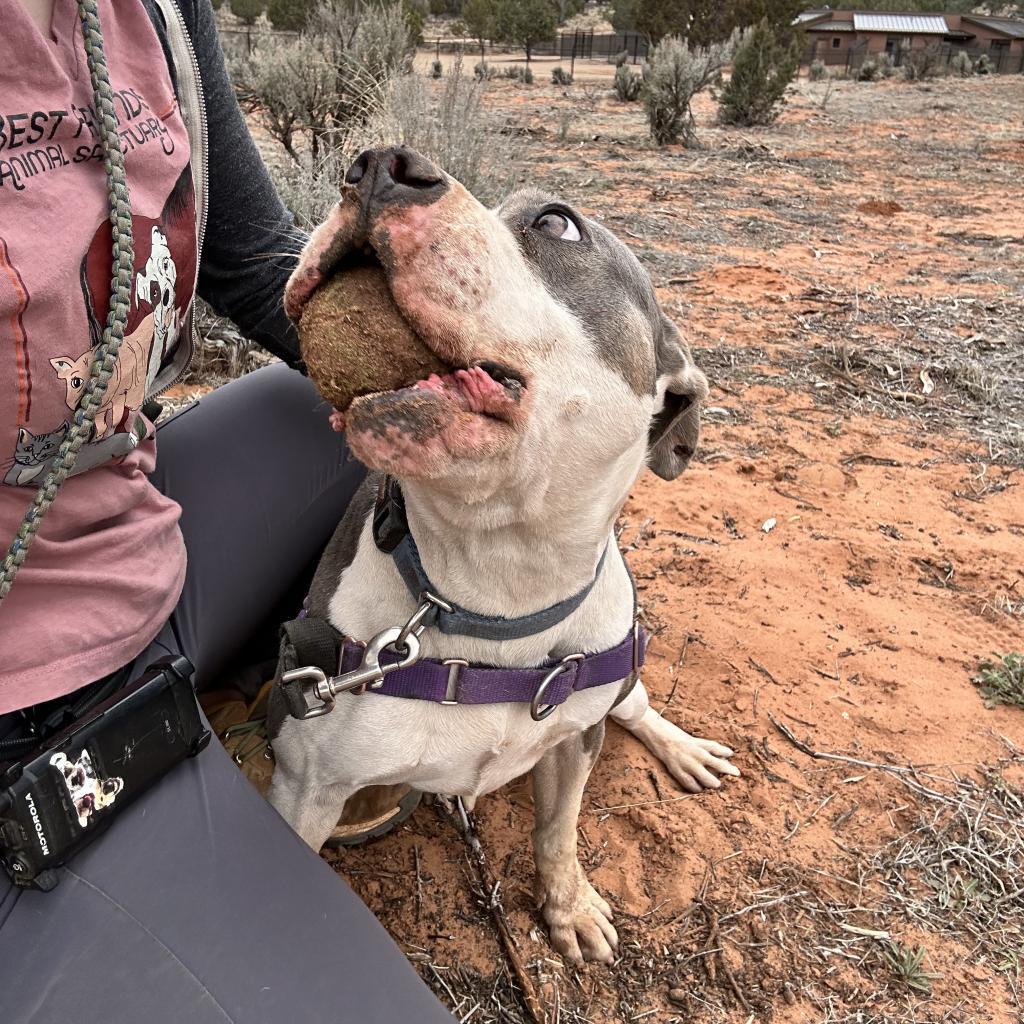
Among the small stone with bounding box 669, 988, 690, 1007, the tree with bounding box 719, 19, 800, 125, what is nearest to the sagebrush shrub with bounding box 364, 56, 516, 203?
the small stone with bounding box 669, 988, 690, 1007

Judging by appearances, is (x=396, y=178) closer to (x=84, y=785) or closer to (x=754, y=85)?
(x=84, y=785)

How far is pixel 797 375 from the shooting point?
5.06 m

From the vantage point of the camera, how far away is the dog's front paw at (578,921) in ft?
6.86

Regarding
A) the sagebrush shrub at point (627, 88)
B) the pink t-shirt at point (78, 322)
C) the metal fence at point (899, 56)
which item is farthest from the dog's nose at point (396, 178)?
the metal fence at point (899, 56)

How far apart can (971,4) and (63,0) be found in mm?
65080

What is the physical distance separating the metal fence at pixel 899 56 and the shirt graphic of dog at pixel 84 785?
107 feet

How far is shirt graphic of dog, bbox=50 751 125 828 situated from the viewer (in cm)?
138

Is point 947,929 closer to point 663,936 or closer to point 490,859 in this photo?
point 663,936

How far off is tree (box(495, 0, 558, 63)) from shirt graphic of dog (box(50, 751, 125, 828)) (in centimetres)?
3513

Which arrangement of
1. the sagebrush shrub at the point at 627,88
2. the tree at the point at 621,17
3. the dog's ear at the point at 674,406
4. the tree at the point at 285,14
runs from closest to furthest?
the dog's ear at the point at 674,406 < the sagebrush shrub at the point at 627,88 < the tree at the point at 285,14 < the tree at the point at 621,17

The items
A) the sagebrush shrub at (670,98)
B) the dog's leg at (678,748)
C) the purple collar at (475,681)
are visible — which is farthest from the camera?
the sagebrush shrub at (670,98)

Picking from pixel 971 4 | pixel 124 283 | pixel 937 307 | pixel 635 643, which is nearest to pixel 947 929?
pixel 635 643

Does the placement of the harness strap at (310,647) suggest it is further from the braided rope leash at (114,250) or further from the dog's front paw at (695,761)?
the dog's front paw at (695,761)

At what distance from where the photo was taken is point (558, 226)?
61.7 inches
